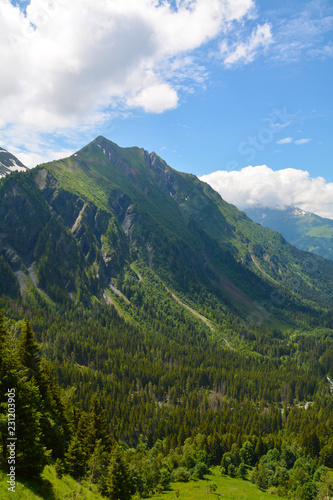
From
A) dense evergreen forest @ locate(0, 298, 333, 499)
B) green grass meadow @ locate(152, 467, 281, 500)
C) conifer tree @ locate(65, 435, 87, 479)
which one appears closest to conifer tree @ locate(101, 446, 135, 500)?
dense evergreen forest @ locate(0, 298, 333, 499)

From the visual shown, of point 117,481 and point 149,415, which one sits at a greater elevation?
point 117,481

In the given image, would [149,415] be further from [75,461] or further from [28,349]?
[28,349]

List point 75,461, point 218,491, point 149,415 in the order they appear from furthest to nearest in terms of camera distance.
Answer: point 149,415, point 218,491, point 75,461

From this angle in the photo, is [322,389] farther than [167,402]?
Yes

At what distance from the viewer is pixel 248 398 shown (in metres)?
165

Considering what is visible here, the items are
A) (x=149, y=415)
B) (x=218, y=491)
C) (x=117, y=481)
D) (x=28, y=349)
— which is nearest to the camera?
(x=117, y=481)

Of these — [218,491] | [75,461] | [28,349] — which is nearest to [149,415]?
[218,491]

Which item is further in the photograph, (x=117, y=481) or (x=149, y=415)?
(x=149, y=415)

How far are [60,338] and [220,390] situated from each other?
105255 millimetres

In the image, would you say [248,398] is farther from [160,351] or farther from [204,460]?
[204,460]

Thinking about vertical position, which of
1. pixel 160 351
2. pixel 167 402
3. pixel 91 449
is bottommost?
pixel 167 402

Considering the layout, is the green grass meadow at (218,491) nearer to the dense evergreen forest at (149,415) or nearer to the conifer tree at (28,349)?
the dense evergreen forest at (149,415)

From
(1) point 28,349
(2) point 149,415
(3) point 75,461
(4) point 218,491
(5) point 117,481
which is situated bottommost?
(2) point 149,415

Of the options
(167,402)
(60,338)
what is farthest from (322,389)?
(60,338)
